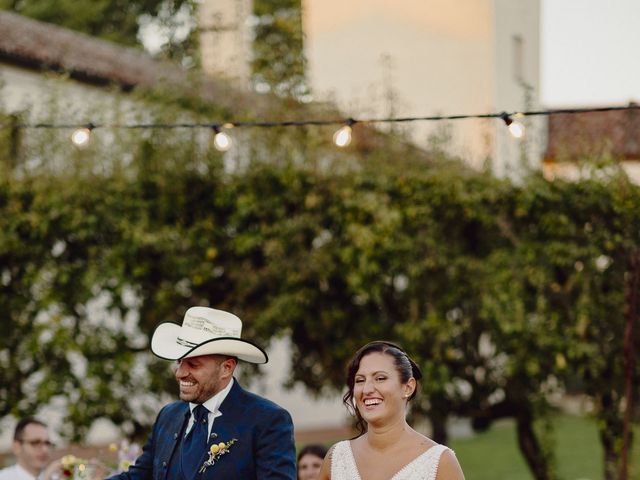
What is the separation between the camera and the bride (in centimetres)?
496

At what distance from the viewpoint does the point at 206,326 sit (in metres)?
5.69

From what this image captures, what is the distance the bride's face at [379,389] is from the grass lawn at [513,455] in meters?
10.9

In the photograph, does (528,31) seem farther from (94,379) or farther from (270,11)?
(94,379)

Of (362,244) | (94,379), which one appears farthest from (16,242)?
(362,244)

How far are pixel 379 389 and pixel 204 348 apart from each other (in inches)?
36.4

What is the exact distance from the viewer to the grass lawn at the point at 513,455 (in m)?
18.3

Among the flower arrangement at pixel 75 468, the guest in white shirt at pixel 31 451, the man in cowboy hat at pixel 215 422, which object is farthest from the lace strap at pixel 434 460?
the guest in white shirt at pixel 31 451

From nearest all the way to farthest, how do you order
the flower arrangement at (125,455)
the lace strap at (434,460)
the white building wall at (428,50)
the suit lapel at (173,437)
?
1. the lace strap at (434,460)
2. the suit lapel at (173,437)
3. the flower arrangement at (125,455)
4. the white building wall at (428,50)

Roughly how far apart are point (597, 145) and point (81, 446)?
5.78 m

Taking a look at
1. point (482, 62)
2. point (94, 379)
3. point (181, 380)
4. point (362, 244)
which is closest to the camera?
point (181, 380)

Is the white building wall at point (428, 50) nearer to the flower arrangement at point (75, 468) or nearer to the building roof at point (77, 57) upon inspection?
the building roof at point (77, 57)

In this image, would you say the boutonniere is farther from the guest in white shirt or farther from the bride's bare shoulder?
the guest in white shirt

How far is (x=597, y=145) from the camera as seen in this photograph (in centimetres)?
1074

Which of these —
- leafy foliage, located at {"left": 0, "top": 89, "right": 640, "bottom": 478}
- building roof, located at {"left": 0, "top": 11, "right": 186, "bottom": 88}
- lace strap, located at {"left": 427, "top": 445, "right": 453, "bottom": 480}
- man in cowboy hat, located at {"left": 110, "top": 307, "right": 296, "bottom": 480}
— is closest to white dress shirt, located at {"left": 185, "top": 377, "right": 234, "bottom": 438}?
man in cowboy hat, located at {"left": 110, "top": 307, "right": 296, "bottom": 480}
